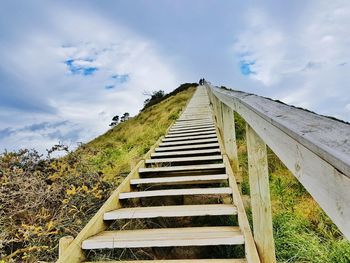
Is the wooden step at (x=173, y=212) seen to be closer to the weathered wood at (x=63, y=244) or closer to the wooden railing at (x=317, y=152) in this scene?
the weathered wood at (x=63, y=244)

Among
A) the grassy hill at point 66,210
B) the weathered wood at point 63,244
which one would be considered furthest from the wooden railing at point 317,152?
the grassy hill at point 66,210

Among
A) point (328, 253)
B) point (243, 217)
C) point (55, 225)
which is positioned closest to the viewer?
point (243, 217)

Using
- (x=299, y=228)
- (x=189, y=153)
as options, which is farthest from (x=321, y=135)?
(x=189, y=153)

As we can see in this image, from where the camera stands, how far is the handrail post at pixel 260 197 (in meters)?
2.51

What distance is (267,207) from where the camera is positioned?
2607mm

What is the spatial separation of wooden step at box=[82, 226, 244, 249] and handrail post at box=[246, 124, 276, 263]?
15 cm

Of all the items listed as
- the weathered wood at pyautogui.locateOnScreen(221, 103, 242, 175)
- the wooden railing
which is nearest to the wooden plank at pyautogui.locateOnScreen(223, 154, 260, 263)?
the wooden railing

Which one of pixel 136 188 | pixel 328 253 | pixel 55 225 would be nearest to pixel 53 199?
pixel 55 225

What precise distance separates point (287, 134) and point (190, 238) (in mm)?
1634

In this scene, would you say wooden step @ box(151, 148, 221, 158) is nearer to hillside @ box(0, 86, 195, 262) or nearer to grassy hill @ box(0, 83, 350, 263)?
grassy hill @ box(0, 83, 350, 263)

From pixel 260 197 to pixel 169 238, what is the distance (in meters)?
0.75

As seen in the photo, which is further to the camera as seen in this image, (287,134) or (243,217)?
(243,217)

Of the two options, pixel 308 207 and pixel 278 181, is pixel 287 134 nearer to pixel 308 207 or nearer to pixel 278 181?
pixel 308 207

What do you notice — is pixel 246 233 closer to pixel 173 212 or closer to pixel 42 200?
pixel 173 212
